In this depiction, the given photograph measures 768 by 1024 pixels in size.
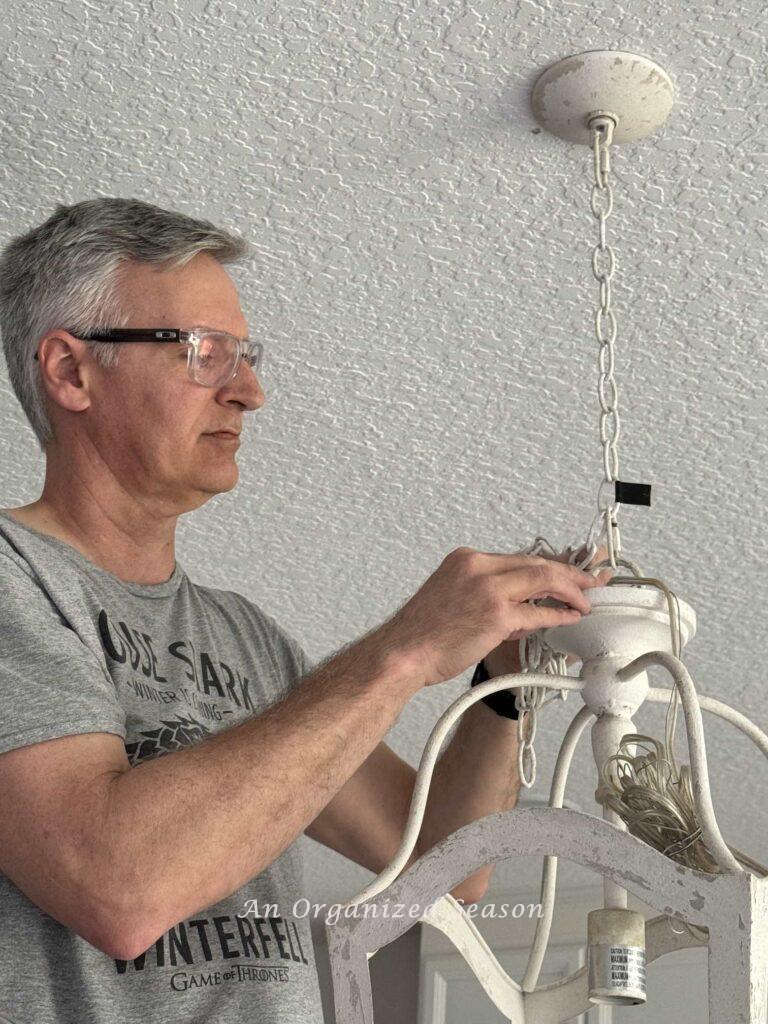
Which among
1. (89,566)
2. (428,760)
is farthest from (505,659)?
(89,566)

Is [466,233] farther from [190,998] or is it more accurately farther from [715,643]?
[715,643]

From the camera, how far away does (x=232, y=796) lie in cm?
102

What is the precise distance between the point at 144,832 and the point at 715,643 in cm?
163

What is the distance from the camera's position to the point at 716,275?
159 centimetres

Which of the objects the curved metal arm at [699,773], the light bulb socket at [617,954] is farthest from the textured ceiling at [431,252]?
the light bulb socket at [617,954]

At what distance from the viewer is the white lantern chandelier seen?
2.79 ft

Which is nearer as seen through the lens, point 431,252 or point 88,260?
point 88,260

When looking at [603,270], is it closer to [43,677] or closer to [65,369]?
[65,369]

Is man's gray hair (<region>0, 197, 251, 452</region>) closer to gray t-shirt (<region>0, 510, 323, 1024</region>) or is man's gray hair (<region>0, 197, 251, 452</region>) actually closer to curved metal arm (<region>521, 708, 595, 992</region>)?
gray t-shirt (<region>0, 510, 323, 1024</region>)

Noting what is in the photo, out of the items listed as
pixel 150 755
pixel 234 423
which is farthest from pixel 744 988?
pixel 234 423

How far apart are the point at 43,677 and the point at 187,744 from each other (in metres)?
0.17

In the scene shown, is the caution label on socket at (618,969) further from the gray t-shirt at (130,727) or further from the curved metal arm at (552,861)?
the gray t-shirt at (130,727)

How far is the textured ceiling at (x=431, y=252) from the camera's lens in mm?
1292

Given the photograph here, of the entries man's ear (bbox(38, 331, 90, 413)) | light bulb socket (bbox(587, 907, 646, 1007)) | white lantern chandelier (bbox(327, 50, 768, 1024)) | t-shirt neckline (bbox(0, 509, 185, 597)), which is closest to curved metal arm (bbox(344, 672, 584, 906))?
white lantern chandelier (bbox(327, 50, 768, 1024))
